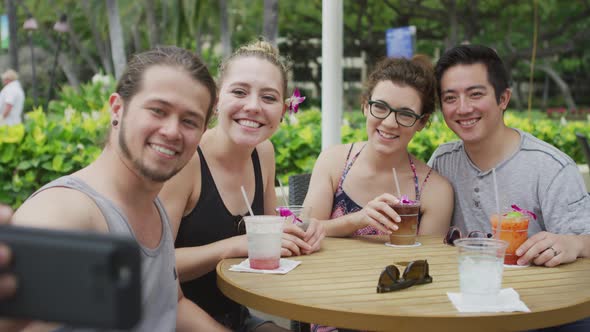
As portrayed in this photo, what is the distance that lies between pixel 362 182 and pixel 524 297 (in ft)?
3.68

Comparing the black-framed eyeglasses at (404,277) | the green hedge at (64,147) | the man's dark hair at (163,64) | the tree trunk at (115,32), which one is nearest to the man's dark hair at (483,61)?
the black-framed eyeglasses at (404,277)

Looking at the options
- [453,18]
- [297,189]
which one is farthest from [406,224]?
[453,18]

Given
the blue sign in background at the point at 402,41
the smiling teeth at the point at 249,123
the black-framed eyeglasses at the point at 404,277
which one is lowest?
the black-framed eyeglasses at the point at 404,277

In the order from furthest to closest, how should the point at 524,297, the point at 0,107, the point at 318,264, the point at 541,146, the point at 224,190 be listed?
the point at 0,107
the point at 541,146
the point at 224,190
the point at 318,264
the point at 524,297

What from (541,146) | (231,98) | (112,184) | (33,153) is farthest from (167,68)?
(33,153)

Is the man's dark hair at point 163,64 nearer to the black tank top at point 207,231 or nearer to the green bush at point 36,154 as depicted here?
the black tank top at point 207,231

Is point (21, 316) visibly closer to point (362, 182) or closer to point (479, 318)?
point (479, 318)

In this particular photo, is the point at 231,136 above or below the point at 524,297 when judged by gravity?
above

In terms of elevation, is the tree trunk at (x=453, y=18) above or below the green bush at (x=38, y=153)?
above

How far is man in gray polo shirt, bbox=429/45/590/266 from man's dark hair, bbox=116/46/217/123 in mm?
1313

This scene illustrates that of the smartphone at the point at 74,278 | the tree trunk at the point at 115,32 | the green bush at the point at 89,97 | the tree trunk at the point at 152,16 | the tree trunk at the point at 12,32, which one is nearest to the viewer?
the smartphone at the point at 74,278

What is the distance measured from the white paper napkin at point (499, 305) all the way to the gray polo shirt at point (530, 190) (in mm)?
818

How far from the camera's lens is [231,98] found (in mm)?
2555

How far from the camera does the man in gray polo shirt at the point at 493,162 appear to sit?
2613 millimetres
